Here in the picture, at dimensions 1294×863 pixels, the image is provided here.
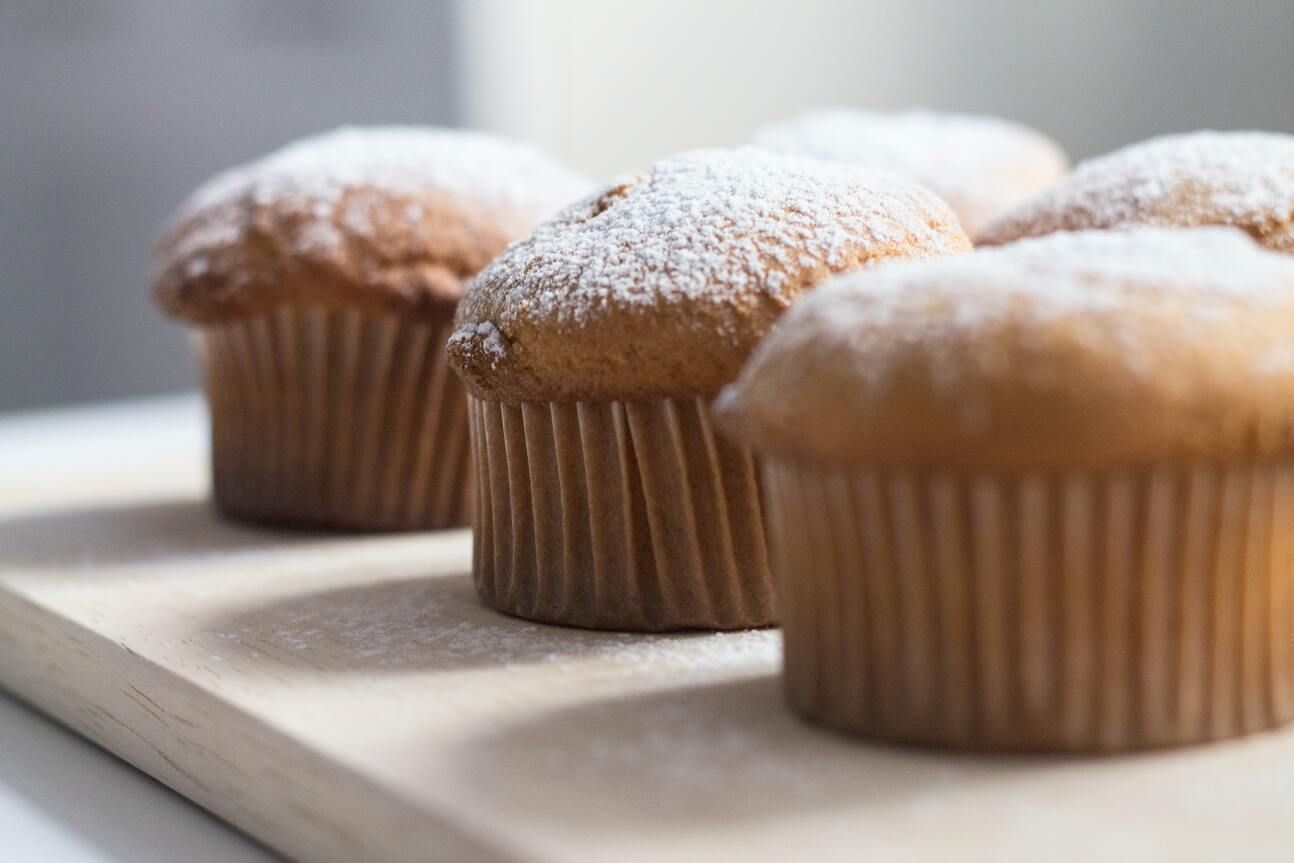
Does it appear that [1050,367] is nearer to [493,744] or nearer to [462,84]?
[493,744]

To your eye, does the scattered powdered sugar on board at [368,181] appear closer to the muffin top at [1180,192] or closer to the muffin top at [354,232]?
the muffin top at [354,232]

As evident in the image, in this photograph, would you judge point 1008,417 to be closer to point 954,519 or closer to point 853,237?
point 954,519

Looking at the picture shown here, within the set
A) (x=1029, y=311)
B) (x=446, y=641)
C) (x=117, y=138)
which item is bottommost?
(x=446, y=641)

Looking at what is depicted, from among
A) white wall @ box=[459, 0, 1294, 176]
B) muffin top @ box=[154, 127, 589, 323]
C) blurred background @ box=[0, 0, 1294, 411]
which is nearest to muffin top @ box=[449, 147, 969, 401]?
muffin top @ box=[154, 127, 589, 323]

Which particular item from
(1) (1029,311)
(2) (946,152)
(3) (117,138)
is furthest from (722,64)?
(1) (1029,311)

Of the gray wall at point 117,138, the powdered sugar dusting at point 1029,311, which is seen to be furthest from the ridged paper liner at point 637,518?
the gray wall at point 117,138

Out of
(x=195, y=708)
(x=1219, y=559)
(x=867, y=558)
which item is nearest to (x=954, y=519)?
(x=867, y=558)

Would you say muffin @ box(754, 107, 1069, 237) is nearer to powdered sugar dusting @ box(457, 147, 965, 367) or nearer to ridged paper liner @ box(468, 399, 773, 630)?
powdered sugar dusting @ box(457, 147, 965, 367)
